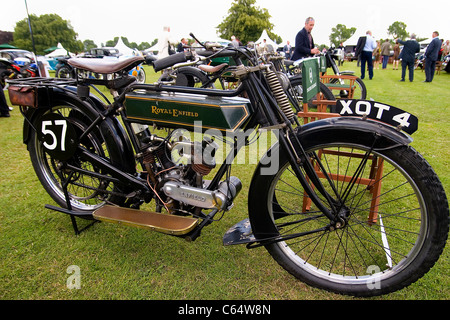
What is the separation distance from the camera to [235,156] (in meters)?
2.01

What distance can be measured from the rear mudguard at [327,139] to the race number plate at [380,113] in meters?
0.05

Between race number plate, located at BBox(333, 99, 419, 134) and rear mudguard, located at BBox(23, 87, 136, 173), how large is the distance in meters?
1.68

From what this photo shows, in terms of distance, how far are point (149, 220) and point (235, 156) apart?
2.78 feet

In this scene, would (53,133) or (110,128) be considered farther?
(53,133)

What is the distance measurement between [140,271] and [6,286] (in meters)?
0.94

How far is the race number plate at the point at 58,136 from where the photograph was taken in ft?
7.80

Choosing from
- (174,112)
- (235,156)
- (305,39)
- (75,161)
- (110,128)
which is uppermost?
(305,39)

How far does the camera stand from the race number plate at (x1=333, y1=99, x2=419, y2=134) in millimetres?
1577

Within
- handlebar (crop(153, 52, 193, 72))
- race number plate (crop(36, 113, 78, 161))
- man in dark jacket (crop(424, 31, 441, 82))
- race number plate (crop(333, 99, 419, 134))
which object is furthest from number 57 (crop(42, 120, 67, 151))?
man in dark jacket (crop(424, 31, 441, 82))

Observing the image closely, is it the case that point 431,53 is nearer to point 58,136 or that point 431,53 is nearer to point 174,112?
point 174,112

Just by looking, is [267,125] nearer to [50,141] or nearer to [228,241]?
[228,241]

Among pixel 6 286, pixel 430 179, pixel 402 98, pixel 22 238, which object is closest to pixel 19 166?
pixel 22 238

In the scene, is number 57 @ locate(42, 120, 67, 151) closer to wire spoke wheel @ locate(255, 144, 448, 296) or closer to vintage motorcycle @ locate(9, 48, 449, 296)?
vintage motorcycle @ locate(9, 48, 449, 296)

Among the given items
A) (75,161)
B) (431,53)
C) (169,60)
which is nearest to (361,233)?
(169,60)
